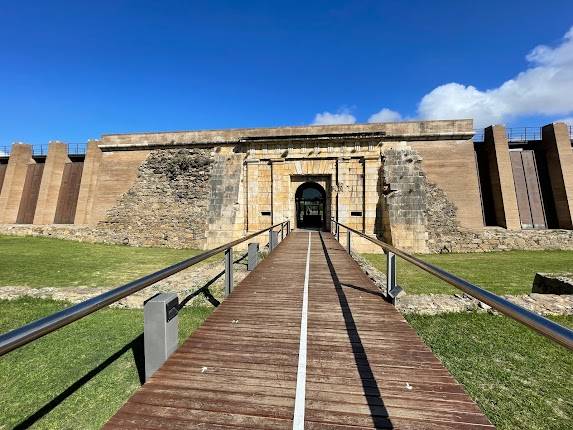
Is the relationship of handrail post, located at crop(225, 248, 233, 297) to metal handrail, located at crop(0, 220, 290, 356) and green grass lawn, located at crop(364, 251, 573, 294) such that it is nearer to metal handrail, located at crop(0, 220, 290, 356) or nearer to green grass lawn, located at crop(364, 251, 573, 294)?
metal handrail, located at crop(0, 220, 290, 356)

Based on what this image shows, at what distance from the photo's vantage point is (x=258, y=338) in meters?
3.55

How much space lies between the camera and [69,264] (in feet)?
37.1

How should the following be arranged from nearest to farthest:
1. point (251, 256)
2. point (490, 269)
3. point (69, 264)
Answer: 1. point (251, 256)
2. point (490, 269)
3. point (69, 264)

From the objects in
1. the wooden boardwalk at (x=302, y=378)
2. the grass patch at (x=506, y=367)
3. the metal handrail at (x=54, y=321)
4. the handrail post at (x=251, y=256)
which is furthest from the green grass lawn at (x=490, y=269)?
the metal handrail at (x=54, y=321)

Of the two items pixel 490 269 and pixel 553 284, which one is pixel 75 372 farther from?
pixel 490 269

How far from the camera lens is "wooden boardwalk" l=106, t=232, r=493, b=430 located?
218cm

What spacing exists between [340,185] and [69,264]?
12.3 m

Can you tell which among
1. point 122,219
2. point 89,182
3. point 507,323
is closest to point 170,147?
point 122,219

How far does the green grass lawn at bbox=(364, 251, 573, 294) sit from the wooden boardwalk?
5.16 meters

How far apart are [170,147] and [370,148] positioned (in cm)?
1194

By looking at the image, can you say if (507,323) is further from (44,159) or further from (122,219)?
(44,159)

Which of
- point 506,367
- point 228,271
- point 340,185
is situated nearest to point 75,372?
point 228,271

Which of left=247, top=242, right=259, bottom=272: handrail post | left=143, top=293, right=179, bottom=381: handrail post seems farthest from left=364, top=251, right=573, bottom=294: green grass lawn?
left=143, top=293, right=179, bottom=381: handrail post

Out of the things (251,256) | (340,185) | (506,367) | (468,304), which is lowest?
(506,367)
